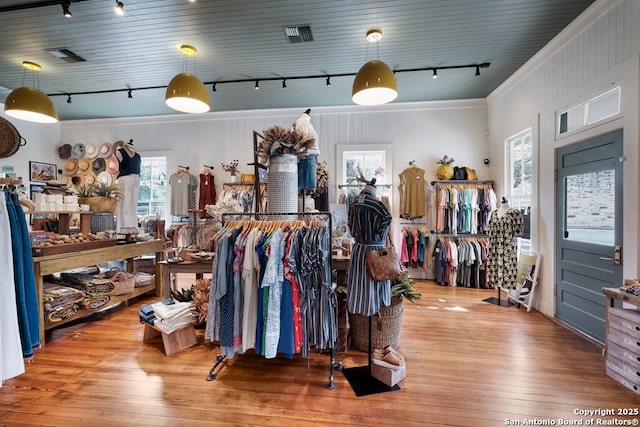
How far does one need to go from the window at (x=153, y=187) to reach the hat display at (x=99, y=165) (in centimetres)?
81

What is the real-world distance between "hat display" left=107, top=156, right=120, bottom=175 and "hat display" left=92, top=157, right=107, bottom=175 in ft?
0.40

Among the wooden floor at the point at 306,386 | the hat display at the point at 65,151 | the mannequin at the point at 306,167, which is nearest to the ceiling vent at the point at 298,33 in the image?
the mannequin at the point at 306,167

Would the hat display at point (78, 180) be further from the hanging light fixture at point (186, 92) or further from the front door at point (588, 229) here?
the front door at point (588, 229)

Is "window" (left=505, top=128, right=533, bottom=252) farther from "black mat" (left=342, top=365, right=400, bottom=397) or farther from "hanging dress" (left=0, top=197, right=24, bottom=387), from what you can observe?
"hanging dress" (left=0, top=197, right=24, bottom=387)

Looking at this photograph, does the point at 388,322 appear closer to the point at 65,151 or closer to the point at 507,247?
the point at 507,247

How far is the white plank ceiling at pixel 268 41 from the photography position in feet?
9.18

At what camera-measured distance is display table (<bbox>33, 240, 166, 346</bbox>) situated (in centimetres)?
267

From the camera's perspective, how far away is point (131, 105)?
5.39 metres

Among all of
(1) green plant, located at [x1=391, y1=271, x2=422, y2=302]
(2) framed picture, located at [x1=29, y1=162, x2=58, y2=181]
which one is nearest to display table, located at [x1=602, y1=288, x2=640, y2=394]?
(1) green plant, located at [x1=391, y1=271, x2=422, y2=302]

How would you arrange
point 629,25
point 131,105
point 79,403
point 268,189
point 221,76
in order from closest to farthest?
point 79,403 < point 268,189 < point 629,25 < point 221,76 < point 131,105

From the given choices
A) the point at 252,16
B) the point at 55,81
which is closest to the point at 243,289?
the point at 252,16

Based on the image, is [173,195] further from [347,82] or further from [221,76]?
[347,82]

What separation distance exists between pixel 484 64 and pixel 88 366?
566 cm

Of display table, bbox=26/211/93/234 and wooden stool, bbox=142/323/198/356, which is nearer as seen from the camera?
wooden stool, bbox=142/323/198/356
